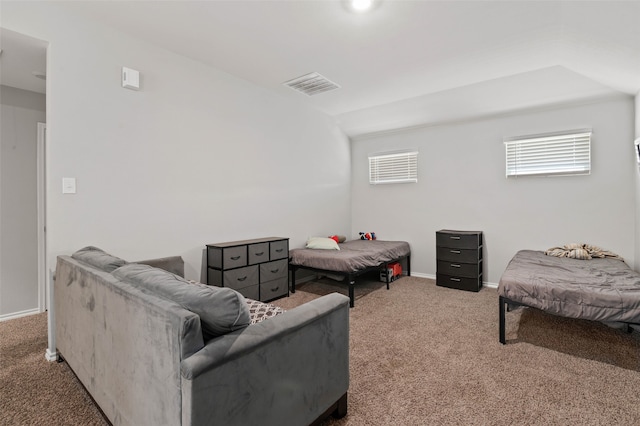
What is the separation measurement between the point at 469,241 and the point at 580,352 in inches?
75.6

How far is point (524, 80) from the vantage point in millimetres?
3572

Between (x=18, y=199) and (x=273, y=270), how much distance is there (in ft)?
9.19

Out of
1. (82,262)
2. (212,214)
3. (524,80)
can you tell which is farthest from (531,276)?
(82,262)

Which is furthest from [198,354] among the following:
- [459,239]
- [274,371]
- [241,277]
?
[459,239]

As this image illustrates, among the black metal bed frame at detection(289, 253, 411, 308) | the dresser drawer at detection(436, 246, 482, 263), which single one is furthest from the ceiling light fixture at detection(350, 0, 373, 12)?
the dresser drawer at detection(436, 246, 482, 263)

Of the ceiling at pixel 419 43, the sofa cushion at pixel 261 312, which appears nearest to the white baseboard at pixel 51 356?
the sofa cushion at pixel 261 312

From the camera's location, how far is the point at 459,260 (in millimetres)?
4266

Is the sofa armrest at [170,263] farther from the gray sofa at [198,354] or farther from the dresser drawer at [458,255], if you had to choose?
the dresser drawer at [458,255]

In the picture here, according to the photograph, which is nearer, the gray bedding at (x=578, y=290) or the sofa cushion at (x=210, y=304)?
the sofa cushion at (x=210, y=304)

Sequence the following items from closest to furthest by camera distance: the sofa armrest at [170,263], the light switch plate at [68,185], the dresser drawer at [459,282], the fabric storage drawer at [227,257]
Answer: the light switch plate at [68,185], the sofa armrest at [170,263], the fabric storage drawer at [227,257], the dresser drawer at [459,282]

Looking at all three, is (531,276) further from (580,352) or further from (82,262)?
(82,262)

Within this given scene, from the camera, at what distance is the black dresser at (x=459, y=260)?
416cm

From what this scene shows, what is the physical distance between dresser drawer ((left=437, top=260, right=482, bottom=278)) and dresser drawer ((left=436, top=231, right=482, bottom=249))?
10.0 inches

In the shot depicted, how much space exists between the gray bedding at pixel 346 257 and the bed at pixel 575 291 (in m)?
1.56
